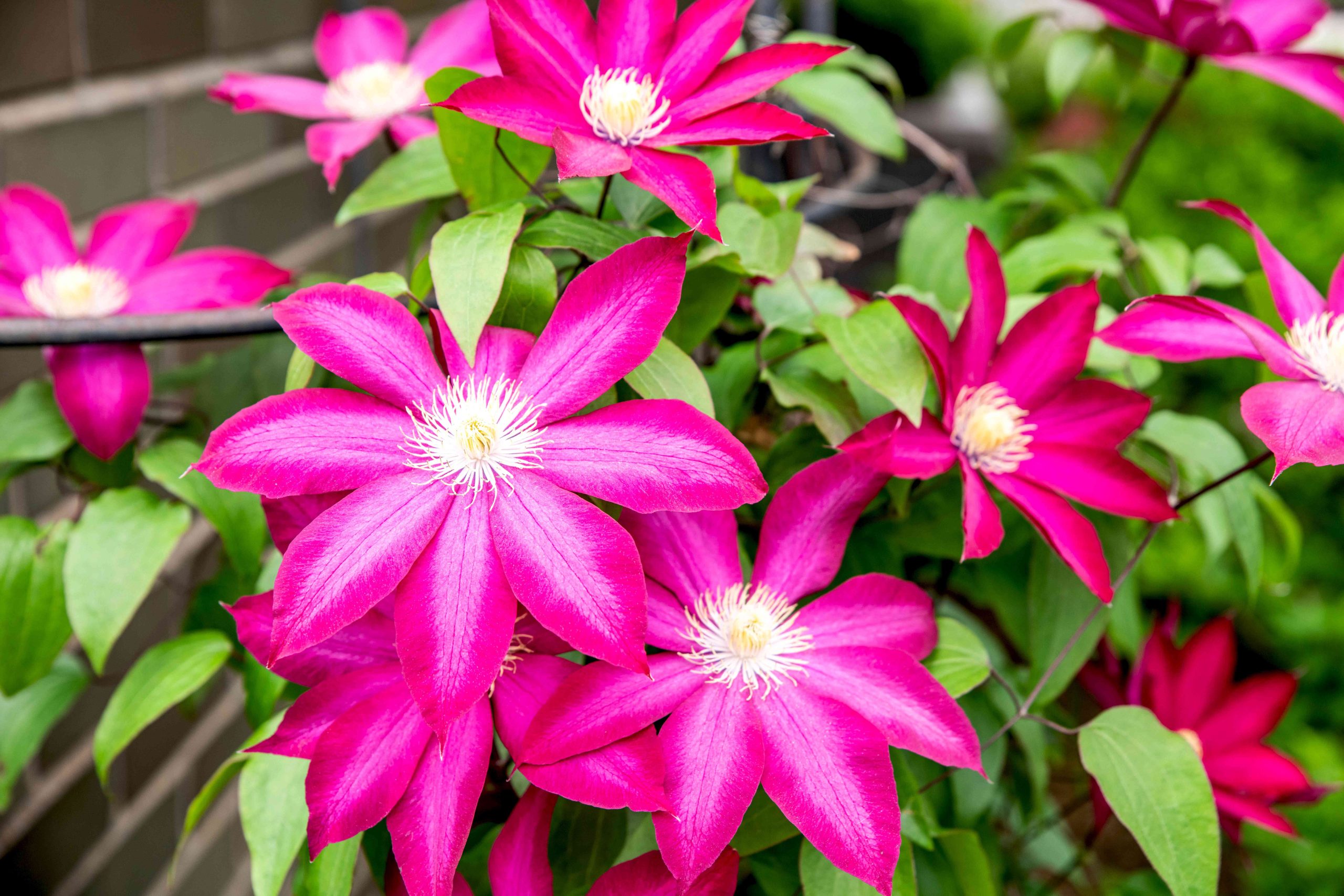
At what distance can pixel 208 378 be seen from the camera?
67cm

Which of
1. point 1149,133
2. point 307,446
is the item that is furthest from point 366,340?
point 1149,133

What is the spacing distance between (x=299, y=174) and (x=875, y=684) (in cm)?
97

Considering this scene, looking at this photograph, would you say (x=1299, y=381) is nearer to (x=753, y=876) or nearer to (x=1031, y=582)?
(x=1031, y=582)

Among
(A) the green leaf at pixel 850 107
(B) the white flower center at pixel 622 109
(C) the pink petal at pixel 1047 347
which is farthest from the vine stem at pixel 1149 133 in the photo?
(B) the white flower center at pixel 622 109

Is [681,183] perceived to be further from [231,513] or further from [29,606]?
[29,606]

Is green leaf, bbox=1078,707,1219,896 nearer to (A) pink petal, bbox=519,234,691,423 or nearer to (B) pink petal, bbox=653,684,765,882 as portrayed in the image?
(B) pink petal, bbox=653,684,765,882

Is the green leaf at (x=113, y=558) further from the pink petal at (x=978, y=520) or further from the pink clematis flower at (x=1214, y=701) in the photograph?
the pink clematis flower at (x=1214, y=701)

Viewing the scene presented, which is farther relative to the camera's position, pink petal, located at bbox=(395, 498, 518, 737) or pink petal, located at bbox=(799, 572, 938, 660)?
pink petal, located at bbox=(799, 572, 938, 660)

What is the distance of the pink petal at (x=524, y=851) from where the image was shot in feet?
1.39

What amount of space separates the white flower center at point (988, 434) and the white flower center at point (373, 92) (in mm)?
382

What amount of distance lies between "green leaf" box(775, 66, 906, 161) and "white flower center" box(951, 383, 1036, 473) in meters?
0.29

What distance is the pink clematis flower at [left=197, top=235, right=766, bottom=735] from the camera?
1.17 feet

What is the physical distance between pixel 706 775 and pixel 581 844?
112 mm

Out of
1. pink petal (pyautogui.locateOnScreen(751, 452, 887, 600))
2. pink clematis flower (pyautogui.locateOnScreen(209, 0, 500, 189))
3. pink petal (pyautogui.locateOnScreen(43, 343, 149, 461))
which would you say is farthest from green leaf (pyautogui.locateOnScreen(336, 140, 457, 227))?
pink petal (pyautogui.locateOnScreen(751, 452, 887, 600))
